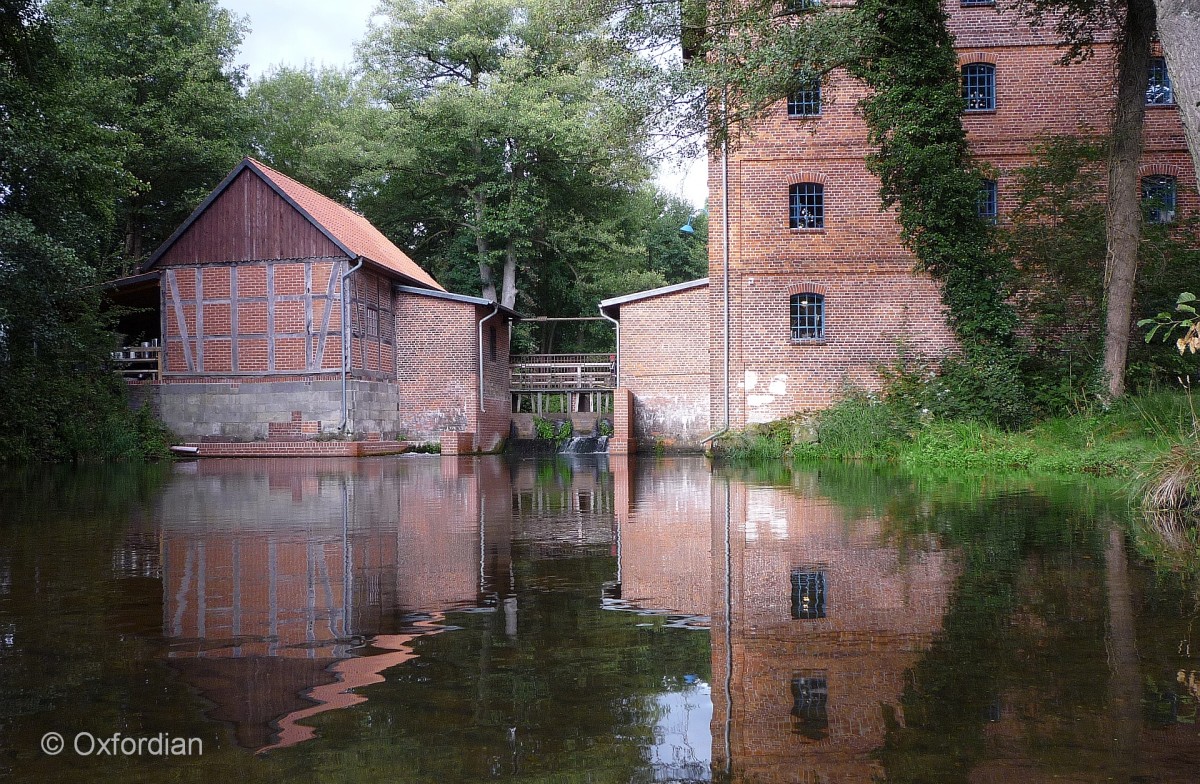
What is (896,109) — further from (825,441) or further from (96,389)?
(96,389)

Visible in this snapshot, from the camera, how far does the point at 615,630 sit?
2969mm

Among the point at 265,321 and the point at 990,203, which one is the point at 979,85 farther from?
the point at 265,321

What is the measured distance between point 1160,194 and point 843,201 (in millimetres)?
6619

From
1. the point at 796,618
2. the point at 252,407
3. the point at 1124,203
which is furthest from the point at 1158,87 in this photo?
the point at 252,407

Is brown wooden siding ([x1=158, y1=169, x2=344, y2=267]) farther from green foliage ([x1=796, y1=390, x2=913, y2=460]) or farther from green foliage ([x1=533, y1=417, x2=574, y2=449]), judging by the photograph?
green foliage ([x1=796, y1=390, x2=913, y2=460])

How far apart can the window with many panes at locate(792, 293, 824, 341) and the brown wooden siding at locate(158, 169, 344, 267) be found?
1141 centimetres

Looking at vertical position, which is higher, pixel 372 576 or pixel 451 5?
pixel 451 5

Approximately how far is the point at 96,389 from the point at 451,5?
19.6m

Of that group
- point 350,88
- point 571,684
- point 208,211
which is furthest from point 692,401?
point 350,88

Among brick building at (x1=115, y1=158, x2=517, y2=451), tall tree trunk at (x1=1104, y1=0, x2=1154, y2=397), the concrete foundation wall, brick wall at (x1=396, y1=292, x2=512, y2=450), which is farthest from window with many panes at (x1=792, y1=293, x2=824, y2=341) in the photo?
the concrete foundation wall

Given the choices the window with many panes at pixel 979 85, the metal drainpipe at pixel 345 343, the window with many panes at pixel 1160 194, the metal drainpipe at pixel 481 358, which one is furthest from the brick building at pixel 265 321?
the window with many panes at pixel 1160 194

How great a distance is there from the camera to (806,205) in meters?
19.8

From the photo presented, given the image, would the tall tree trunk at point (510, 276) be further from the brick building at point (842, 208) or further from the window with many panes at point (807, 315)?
the window with many panes at point (807, 315)

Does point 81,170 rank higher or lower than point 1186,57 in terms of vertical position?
higher
